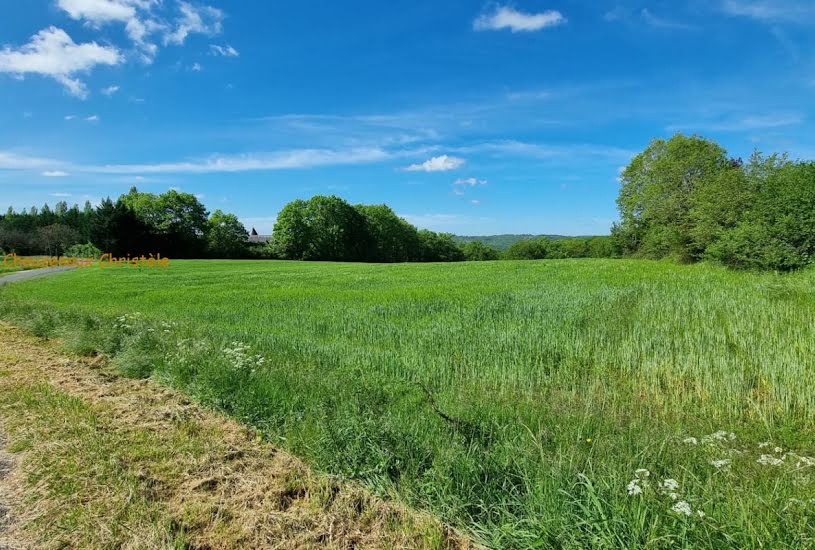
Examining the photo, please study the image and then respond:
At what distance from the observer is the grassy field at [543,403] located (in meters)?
2.89

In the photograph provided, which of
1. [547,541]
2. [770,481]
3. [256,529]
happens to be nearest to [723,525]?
[547,541]

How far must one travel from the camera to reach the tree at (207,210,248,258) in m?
77.5

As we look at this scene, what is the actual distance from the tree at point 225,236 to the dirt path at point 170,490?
78483 mm

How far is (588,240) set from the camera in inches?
4321

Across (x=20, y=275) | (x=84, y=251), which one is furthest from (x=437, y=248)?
(x=20, y=275)

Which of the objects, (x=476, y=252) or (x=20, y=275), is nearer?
(x=20, y=275)

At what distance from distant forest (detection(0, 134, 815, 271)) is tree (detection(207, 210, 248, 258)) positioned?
194mm

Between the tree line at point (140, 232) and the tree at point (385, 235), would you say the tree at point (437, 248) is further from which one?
the tree line at point (140, 232)

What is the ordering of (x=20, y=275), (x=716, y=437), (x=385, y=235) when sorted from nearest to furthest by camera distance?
(x=716, y=437)
(x=20, y=275)
(x=385, y=235)

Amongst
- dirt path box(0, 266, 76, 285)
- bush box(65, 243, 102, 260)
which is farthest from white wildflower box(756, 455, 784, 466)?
bush box(65, 243, 102, 260)

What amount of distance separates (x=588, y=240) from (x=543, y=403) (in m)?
115

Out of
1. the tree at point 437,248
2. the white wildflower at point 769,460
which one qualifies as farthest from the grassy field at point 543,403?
the tree at point 437,248

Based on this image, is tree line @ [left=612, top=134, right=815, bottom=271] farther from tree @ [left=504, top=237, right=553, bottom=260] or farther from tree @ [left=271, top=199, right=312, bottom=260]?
tree @ [left=271, top=199, right=312, bottom=260]

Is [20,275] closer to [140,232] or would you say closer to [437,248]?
[140,232]
